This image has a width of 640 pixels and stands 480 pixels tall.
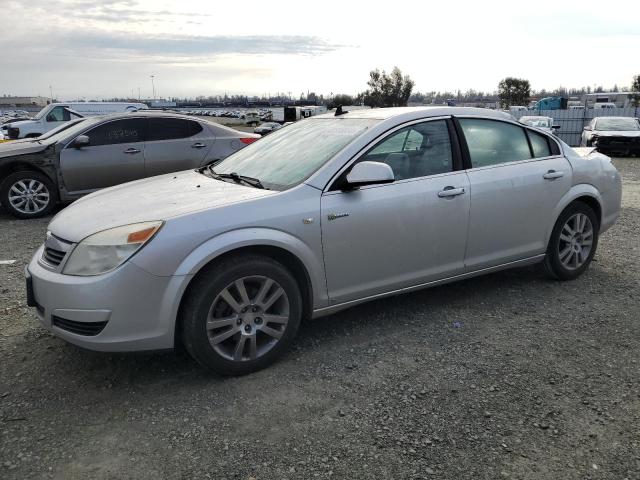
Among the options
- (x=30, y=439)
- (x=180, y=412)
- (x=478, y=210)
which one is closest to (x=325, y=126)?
(x=478, y=210)

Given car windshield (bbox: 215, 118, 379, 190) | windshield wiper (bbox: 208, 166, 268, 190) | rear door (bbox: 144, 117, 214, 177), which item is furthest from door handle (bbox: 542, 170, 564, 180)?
rear door (bbox: 144, 117, 214, 177)

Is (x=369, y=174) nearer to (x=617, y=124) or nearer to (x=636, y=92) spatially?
(x=617, y=124)

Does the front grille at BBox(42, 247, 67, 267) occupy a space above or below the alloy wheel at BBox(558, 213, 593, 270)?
above

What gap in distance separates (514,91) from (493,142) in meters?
80.2

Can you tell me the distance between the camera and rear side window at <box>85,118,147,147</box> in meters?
8.28

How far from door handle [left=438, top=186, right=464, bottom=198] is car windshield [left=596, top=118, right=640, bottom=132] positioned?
18182 millimetres

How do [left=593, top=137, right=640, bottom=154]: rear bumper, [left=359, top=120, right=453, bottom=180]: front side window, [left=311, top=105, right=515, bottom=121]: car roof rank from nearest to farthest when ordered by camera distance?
[left=359, top=120, right=453, bottom=180]: front side window → [left=311, top=105, right=515, bottom=121]: car roof → [left=593, top=137, right=640, bottom=154]: rear bumper

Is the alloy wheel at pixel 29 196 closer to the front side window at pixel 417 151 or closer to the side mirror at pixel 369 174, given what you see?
the front side window at pixel 417 151

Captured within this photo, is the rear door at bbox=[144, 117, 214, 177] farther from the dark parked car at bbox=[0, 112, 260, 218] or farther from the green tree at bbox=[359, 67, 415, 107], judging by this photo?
the green tree at bbox=[359, 67, 415, 107]

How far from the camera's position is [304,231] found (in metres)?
3.41

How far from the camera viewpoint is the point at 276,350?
3.41m

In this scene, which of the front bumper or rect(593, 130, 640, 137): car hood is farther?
rect(593, 130, 640, 137): car hood

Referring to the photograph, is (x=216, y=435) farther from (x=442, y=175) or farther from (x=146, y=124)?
(x=146, y=124)


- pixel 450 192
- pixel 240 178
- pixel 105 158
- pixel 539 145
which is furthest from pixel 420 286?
pixel 105 158
